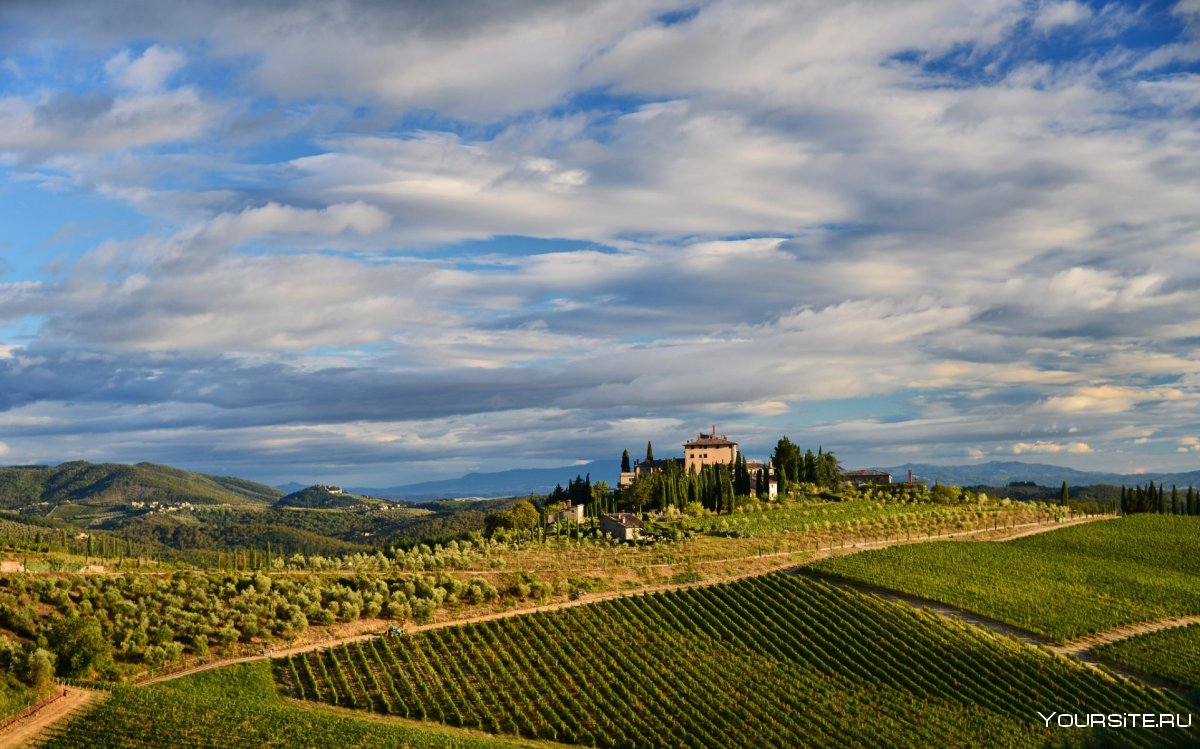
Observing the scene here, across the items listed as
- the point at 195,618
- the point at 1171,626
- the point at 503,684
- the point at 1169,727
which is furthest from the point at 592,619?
the point at 1171,626

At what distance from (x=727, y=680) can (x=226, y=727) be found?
31508 mm

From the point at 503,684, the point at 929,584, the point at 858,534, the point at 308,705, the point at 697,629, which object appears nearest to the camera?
the point at 308,705

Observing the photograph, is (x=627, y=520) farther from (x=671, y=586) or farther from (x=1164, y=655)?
(x=1164, y=655)

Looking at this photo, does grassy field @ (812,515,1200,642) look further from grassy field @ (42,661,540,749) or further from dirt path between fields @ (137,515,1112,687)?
grassy field @ (42,661,540,749)

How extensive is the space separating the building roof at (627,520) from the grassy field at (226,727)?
196 ft

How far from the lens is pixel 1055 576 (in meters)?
97.9

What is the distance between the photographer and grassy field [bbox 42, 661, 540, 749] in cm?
5328

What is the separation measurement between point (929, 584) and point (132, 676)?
64740mm

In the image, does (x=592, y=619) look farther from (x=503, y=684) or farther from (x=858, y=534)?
(x=858, y=534)

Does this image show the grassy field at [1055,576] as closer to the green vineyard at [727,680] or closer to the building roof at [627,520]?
the green vineyard at [727,680]

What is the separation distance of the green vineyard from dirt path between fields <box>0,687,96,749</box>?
459 inches

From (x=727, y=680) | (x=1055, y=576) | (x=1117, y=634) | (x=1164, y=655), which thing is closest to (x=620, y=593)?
(x=727, y=680)

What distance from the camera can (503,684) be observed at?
65438mm

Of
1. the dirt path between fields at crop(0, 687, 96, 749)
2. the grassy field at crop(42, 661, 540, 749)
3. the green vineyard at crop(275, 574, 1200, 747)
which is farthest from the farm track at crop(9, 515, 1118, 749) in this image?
the green vineyard at crop(275, 574, 1200, 747)
